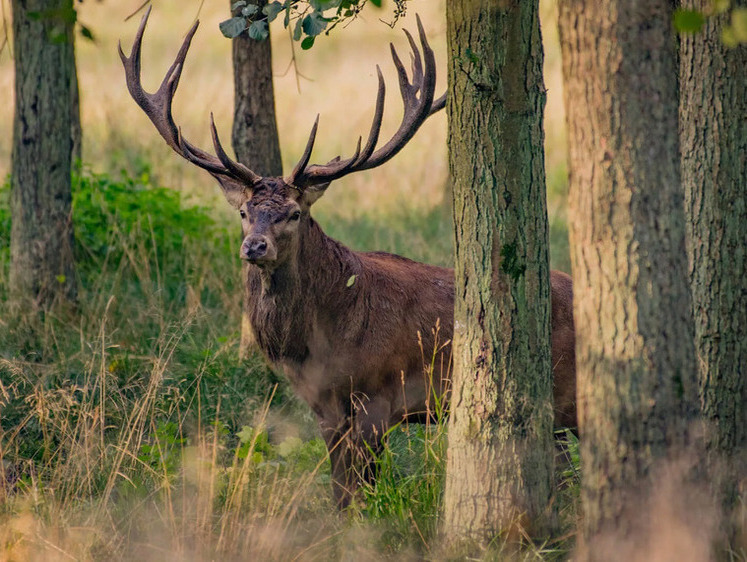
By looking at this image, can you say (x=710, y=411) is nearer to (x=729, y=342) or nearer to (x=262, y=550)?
(x=729, y=342)

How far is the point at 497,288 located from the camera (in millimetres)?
4086

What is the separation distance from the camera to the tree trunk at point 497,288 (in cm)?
408

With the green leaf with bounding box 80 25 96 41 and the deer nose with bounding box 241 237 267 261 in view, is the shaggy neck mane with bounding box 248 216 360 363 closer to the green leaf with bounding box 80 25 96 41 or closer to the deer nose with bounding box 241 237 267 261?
the deer nose with bounding box 241 237 267 261

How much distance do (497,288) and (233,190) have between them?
2.33 meters

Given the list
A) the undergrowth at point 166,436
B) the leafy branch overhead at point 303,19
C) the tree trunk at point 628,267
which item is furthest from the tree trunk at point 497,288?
the tree trunk at point 628,267

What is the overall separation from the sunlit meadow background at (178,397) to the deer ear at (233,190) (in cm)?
67

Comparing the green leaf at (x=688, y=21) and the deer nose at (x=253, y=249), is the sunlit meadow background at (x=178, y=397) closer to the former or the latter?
the deer nose at (x=253, y=249)

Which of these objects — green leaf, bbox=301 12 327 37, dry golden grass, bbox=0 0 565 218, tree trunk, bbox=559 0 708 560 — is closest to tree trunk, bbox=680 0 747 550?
tree trunk, bbox=559 0 708 560

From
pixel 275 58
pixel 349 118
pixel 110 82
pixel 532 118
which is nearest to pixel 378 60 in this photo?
pixel 275 58

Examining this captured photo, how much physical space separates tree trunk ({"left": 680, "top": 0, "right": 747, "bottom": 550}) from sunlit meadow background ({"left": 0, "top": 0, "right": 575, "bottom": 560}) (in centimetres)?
81

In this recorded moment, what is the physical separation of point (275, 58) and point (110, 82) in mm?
4020

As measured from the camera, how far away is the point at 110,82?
732 inches

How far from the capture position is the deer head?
17.9ft

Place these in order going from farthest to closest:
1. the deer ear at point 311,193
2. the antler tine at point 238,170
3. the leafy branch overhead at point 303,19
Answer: the deer ear at point 311,193, the antler tine at point 238,170, the leafy branch overhead at point 303,19
